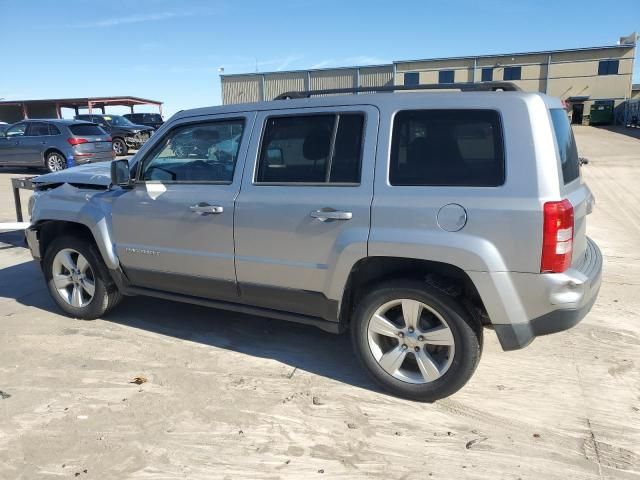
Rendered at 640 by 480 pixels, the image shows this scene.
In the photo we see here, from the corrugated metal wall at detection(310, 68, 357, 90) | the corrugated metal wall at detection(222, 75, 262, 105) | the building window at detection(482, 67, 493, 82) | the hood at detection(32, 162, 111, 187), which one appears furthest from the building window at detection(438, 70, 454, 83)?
the hood at detection(32, 162, 111, 187)

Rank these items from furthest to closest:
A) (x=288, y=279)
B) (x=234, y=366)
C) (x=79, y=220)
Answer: (x=79, y=220), (x=234, y=366), (x=288, y=279)

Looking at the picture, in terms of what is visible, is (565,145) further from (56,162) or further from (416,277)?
(56,162)

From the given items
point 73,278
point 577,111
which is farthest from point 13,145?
point 577,111

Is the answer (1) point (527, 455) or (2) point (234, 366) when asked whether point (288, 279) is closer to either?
(2) point (234, 366)

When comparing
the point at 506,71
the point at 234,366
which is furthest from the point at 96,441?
the point at 506,71

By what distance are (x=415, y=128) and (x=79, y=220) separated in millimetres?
2968

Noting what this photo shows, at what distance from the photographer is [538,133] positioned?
2.75 metres

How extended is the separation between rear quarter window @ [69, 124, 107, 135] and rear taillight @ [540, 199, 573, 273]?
48.8ft

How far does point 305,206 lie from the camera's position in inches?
130

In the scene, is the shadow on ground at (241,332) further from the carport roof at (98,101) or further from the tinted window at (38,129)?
the carport roof at (98,101)

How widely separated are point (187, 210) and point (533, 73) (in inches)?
1991

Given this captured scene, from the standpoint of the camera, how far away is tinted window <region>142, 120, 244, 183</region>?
3723 mm

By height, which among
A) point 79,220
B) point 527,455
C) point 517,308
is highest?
point 79,220

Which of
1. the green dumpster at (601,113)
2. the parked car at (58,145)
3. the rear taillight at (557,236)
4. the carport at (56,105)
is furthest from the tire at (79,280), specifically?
the green dumpster at (601,113)
